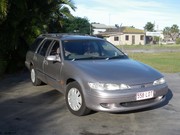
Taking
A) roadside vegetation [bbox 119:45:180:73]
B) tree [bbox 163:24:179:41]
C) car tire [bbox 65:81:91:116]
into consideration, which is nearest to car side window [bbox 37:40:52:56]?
car tire [bbox 65:81:91:116]

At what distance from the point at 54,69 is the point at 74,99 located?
1231mm

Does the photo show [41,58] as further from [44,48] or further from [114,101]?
[114,101]

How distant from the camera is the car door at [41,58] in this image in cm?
822

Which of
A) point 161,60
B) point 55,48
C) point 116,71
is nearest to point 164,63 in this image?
point 161,60

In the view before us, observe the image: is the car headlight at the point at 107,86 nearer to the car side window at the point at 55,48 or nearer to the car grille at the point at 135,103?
the car grille at the point at 135,103

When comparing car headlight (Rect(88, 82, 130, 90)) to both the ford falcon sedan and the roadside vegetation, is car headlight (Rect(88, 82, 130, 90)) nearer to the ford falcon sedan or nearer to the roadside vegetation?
the ford falcon sedan

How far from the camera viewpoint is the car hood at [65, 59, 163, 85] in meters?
5.90

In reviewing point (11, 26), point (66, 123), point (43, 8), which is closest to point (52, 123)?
point (66, 123)

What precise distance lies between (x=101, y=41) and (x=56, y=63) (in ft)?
4.72

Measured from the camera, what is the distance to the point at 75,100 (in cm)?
637

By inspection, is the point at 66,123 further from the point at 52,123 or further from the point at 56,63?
the point at 56,63

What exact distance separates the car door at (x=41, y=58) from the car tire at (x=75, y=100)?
176 cm

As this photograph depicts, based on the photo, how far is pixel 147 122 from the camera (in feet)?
19.7

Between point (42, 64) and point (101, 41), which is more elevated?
point (101, 41)
